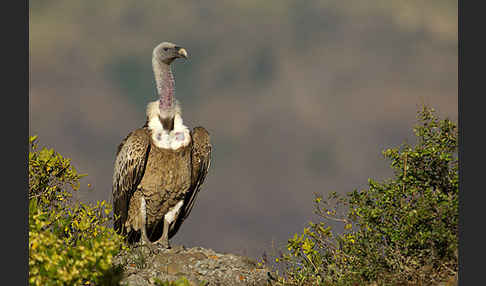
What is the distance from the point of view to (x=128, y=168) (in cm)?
1389

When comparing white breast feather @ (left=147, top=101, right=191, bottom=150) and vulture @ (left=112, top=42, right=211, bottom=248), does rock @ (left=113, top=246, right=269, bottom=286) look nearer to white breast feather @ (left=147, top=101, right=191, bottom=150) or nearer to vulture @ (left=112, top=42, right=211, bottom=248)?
vulture @ (left=112, top=42, right=211, bottom=248)

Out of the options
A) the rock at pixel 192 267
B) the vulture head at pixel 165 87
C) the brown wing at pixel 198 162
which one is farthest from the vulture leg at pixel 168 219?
the vulture head at pixel 165 87

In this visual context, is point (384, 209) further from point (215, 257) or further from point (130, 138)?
point (130, 138)

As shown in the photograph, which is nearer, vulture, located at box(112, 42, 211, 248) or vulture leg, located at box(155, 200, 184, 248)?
vulture, located at box(112, 42, 211, 248)

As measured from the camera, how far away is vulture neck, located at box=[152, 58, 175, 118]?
1410cm

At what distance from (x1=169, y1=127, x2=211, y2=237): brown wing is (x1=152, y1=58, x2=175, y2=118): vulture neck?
99 cm

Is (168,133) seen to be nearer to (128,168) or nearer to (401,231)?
(128,168)

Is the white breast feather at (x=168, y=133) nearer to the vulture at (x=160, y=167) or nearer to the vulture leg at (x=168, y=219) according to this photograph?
the vulture at (x=160, y=167)

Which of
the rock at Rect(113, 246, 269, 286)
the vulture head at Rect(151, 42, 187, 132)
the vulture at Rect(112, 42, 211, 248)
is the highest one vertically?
the vulture head at Rect(151, 42, 187, 132)

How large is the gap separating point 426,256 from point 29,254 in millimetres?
7168

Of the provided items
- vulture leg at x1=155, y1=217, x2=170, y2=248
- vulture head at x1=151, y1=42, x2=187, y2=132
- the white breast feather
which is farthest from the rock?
vulture head at x1=151, y1=42, x2=187, y2=132

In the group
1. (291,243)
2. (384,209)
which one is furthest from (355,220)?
(291,243)

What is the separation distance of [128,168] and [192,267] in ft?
9.28

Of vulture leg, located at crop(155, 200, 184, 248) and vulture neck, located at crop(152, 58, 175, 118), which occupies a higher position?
vulture neck, located at crop(152, 58, 175, 118)
